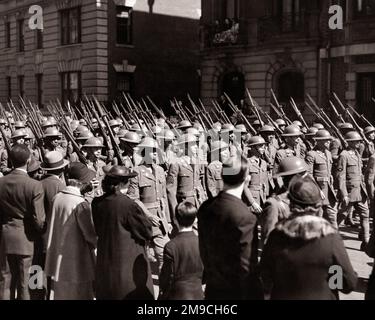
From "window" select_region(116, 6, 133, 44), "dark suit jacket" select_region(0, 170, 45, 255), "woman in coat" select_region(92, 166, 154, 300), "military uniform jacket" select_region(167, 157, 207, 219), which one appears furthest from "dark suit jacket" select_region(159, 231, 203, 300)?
"window" select_region(116, 6, 133, 44)

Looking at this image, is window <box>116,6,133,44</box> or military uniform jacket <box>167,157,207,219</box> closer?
military uniform jacket <box>167,157,207,219</box>

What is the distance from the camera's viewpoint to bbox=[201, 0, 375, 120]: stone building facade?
67.7ft

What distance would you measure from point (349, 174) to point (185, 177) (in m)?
3.23

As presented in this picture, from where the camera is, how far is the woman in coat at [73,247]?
627cm

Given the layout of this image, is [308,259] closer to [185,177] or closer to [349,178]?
[185,177]

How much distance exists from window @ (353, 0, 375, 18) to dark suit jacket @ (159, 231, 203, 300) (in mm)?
16823

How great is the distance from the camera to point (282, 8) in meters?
23.7

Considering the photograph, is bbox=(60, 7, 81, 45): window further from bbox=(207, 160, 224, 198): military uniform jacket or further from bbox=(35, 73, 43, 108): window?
bbox=(207, 160, 224, 198): military uniform jacket

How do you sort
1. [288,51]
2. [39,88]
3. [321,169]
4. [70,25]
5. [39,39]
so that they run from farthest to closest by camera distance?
[39,88] → [39,39] → [70,25] → [288,51] → [321,169]

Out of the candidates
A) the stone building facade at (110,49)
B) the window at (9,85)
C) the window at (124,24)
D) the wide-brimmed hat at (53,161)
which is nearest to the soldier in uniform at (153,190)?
the wide-brimmed hat at (53,161)

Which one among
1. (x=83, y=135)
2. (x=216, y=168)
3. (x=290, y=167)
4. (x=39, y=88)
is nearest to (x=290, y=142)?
(x=216, y=168)

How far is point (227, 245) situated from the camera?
16.4ft
